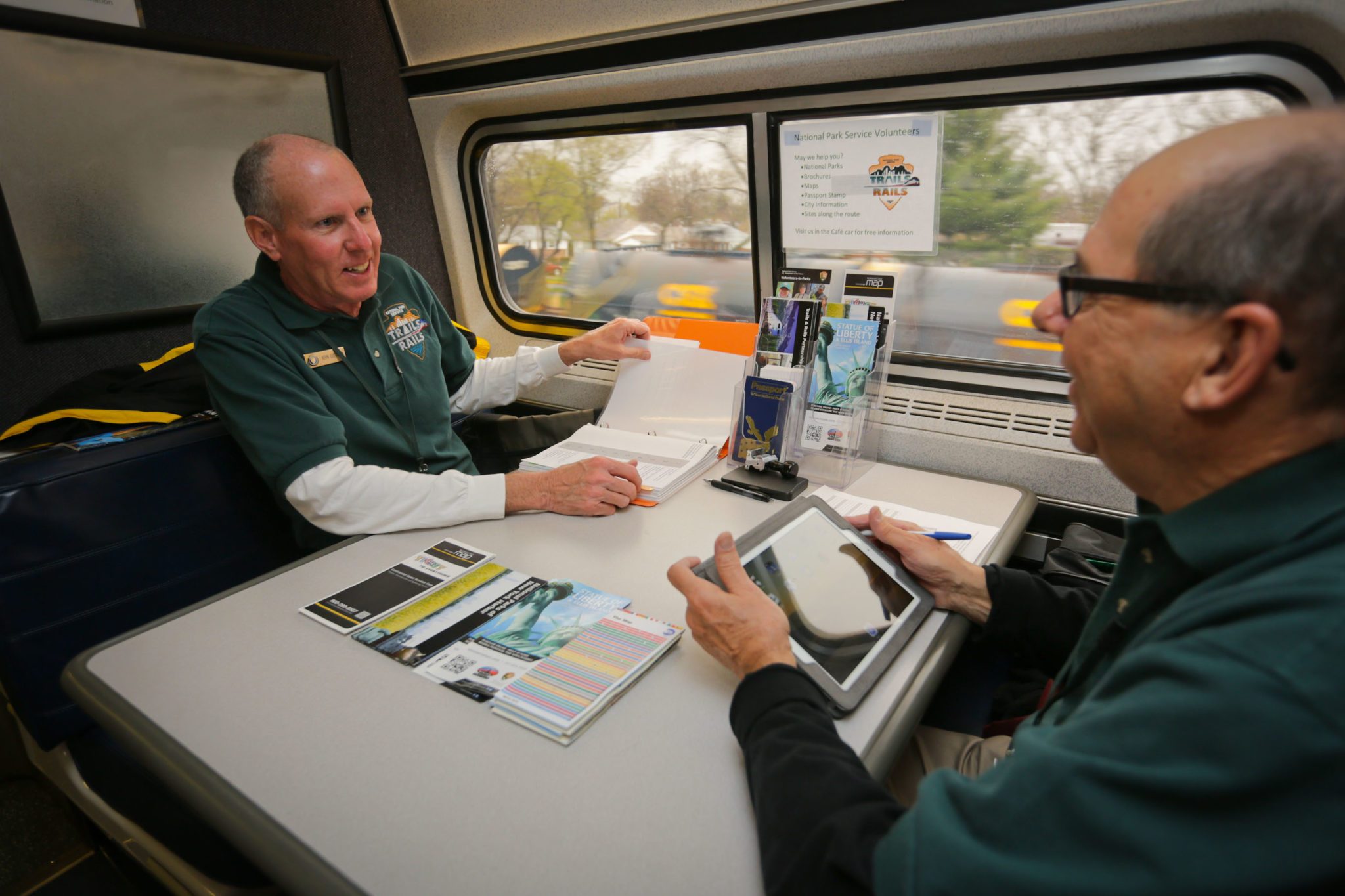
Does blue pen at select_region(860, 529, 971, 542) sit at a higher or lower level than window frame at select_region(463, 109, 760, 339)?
lower

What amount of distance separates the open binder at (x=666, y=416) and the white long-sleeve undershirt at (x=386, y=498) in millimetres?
257

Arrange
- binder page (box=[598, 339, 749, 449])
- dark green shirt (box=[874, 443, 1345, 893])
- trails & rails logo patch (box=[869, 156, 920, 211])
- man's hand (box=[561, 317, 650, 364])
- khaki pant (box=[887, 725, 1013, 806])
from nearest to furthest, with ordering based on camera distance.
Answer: dark green shirt (box=[874, 443, 1345, 893]), khaki pant (box=[887, 725, 1013, 806]), trails & rails logo patch (box=[869, 156, 920, 211]), binder page (box=[598, 339, 749, 449]), man's hand (box=[561, 317, 650, 364])

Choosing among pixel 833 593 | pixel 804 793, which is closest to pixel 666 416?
pixel 833 593

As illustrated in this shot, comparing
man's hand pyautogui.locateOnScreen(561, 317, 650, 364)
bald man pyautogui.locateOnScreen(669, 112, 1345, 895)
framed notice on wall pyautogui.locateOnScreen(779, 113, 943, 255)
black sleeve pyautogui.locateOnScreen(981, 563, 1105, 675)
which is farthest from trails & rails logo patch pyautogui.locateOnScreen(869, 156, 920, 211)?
bald man pyautogui.locateOnScreen(669, 112, 1345, 895)

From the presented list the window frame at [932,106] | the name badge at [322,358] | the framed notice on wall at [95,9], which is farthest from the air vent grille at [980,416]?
the framed notice on wall at [95,9]

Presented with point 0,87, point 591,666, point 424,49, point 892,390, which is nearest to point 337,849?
point 591,666

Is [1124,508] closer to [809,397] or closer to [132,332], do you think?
[809,397]

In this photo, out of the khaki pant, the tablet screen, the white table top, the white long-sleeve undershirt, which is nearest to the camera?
the white table top

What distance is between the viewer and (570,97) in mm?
2322

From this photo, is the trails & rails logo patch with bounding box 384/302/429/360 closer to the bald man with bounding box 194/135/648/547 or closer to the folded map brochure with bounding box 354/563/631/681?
the bald man with bounding box 194/135/648/547

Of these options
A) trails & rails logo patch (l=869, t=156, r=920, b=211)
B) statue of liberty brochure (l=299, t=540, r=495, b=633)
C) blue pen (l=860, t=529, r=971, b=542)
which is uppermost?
trails & rails logo patch (l=869, t=156, r=920, b=211)

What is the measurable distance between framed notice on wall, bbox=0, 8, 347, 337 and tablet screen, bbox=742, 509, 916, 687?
1846 millimetres

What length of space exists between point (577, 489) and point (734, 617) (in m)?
0.67

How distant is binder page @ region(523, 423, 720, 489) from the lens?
181 cm
